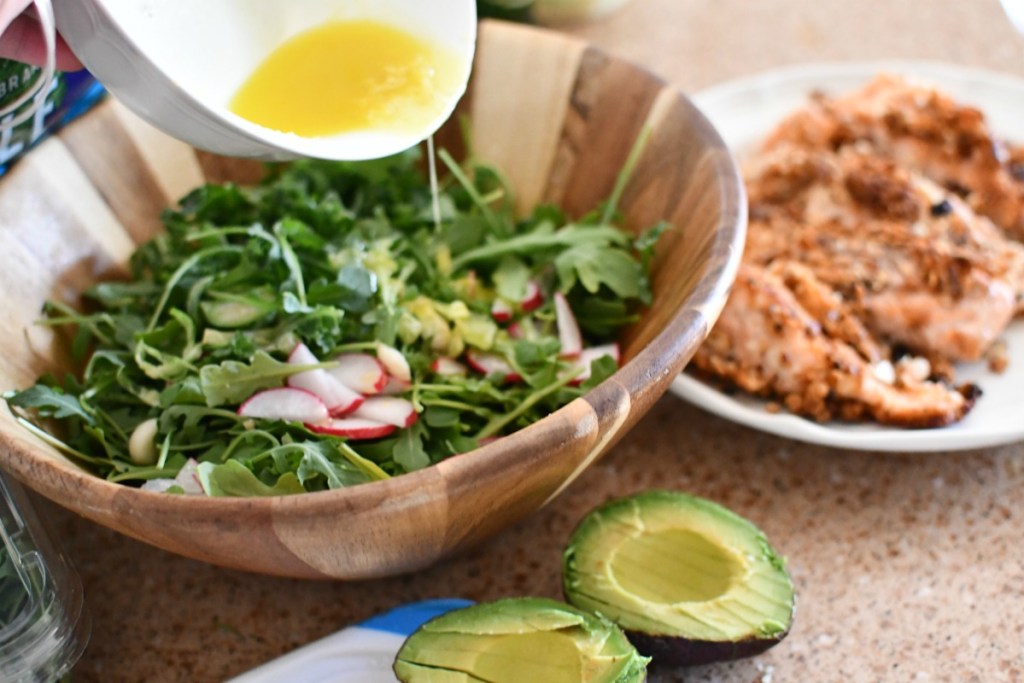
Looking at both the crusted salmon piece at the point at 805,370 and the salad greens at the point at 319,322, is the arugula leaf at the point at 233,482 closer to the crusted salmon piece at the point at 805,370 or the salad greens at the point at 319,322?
the salad greens at the point at 319,322

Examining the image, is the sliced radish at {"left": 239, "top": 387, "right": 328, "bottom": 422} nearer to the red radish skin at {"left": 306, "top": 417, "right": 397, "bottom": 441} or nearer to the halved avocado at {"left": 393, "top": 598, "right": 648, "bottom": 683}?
the red radish skin at {"left": 306, "top": 417, "right": 397, "bottom": 441}

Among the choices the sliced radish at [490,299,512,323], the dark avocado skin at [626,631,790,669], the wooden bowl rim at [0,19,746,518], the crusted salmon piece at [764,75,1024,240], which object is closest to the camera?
the wooden bowl rim at [0,19,746,518]

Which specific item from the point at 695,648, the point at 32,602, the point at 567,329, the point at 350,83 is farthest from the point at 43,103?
the point at 695,648

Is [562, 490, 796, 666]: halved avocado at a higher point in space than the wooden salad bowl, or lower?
lower

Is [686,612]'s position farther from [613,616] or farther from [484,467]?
[484,467]

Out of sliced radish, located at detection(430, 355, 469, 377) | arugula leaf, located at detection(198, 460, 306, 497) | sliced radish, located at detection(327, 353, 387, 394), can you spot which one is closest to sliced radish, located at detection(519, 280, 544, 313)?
sliced radish, located at detection(430, 355, 469, 377)

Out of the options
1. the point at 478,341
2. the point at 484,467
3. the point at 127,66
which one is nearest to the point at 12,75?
the point at 127,66

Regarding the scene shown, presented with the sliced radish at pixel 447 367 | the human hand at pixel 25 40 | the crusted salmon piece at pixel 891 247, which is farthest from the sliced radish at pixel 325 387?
the crusted salmon piece at pixel 891 247
